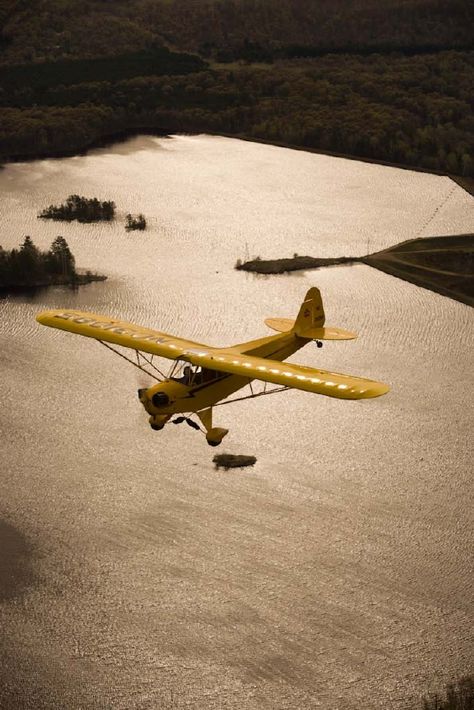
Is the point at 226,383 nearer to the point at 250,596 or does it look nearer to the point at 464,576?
the point at 250,596

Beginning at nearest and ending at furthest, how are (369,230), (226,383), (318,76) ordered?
(226,383) < (369,230) < (318,76)

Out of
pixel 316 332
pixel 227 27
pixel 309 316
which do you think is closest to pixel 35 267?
pixel 309 316

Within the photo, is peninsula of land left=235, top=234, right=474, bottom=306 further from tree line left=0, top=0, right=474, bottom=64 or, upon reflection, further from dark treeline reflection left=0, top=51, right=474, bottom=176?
tree line left=0, top=0, right=474, bottom=64

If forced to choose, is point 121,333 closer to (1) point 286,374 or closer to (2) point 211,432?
(2) point 211,432

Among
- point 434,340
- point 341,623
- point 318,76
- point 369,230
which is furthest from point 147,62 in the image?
point 341,623

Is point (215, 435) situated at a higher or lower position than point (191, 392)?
lower

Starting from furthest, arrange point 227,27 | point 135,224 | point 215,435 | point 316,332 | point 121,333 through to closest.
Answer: point 227,27, point 135,224, point 316,332, point 121,333, point 215,435

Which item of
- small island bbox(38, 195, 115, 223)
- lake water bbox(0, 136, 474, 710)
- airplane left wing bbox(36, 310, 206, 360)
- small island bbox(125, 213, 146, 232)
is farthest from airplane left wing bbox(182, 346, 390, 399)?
small island bbox(38, 195, 115, 223)
